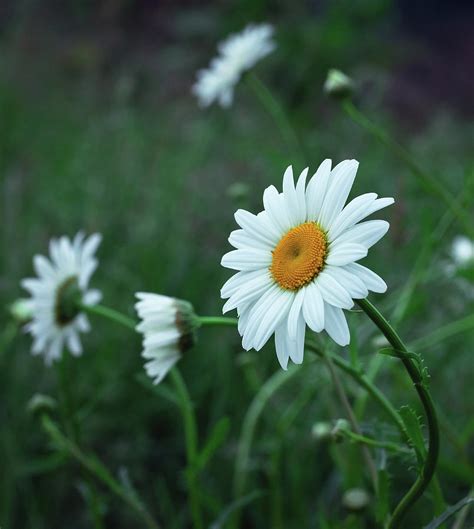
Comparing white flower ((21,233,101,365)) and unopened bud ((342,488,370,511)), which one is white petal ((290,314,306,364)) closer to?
unopened bud ((342,488,370,511))

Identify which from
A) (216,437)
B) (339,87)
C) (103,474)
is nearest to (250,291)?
(216,437)

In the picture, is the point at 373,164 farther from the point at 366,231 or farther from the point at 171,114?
the point at 366,231

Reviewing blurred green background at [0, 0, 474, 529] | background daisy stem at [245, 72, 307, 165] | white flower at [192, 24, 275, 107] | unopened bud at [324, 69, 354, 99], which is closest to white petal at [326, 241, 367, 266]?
blurred green background at [0, 0, 474, 529]

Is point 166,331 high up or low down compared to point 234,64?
down

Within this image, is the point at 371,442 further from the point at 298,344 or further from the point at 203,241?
the point at 203,241

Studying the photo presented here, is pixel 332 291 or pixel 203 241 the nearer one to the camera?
pixel 332 291

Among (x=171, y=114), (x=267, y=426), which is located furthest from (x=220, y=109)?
(x=267, y=426)
